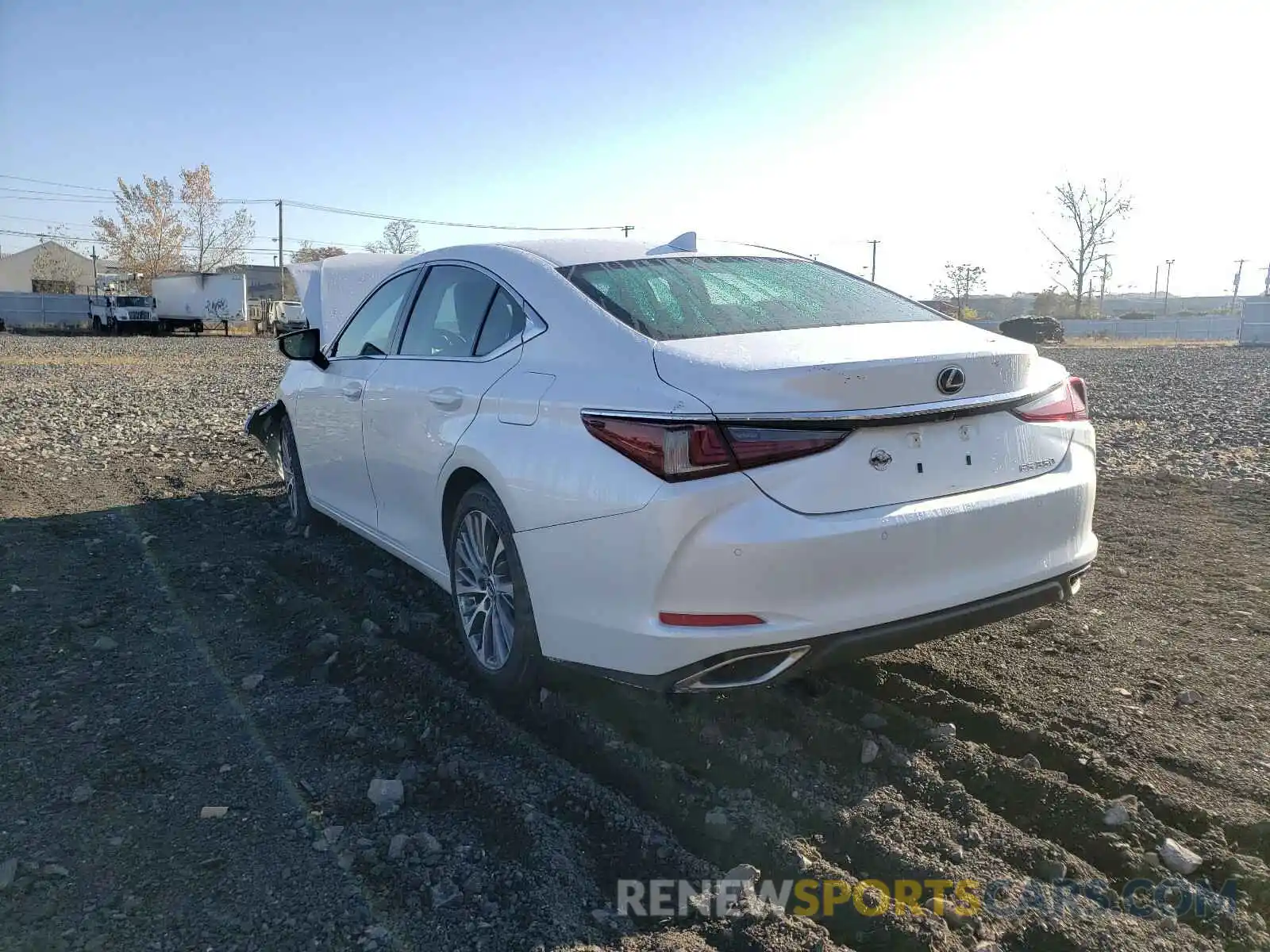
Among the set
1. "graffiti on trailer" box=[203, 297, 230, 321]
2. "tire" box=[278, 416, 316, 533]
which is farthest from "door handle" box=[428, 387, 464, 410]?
"graffiti on trailer" box=[203, 297, 230, 321]

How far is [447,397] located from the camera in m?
3.72

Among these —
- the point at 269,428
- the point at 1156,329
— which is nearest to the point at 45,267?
the point at 1156,329

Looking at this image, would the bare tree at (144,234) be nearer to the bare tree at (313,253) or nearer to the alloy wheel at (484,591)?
the bare tree at (313,253)

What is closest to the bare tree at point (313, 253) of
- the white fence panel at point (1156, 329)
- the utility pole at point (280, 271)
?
the utility pole at point (280, 271)

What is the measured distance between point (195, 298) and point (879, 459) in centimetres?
5048

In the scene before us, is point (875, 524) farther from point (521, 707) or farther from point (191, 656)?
point (191, 656)

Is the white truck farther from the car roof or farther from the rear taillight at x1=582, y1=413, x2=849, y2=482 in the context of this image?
the rear taillight at x1=582, y1=413, x2=849, y2=482

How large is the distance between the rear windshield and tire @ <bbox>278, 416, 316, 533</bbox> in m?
3.05

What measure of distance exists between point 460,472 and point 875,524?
1.62 metres

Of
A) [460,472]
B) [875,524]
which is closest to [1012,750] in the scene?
[875,524]

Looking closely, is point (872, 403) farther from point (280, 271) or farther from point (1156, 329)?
point (280, 271)

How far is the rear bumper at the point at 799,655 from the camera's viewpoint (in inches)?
104

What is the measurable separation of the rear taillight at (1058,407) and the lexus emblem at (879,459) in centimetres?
57

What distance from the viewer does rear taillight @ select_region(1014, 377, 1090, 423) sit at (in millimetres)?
3043
